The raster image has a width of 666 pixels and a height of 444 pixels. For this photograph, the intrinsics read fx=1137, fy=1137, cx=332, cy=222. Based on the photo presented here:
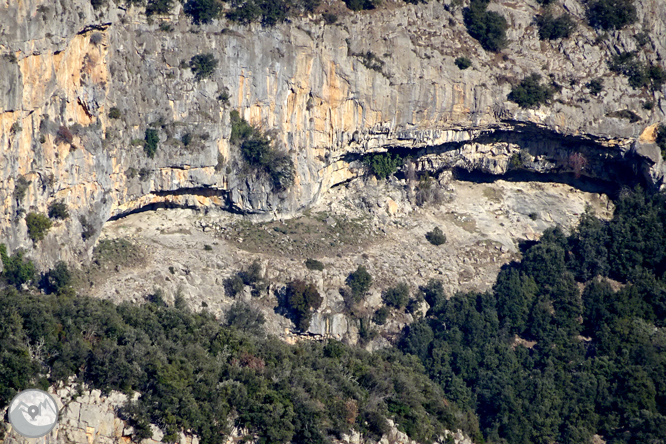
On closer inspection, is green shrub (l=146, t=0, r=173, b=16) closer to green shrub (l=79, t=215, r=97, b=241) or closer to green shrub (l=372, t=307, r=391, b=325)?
green shrub (l=79, t=215, r=97, b=241)

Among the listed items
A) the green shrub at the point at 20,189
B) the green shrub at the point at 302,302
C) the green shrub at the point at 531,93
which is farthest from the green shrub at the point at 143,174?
the green shrub at the point at 531,93

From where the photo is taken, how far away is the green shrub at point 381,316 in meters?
71.7

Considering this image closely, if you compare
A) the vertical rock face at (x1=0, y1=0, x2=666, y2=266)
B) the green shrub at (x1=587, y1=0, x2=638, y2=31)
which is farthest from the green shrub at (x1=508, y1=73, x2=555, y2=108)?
the green shrub at (x1=587, y1=0, x2=638, y2=31)

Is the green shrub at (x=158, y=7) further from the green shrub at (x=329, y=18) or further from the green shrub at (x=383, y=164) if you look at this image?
the green shrub at (x=383, y=164)

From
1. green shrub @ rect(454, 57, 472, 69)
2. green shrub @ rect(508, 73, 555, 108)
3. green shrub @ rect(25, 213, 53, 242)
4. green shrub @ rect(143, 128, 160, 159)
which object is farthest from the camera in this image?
green shrub @ rect(454, 57, 472, 69)

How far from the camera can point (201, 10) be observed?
71.5 meters

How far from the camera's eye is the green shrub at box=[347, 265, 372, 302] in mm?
71438

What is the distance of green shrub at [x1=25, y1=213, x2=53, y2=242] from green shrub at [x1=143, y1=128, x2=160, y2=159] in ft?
29.1

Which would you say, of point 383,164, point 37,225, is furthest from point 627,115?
point 37,225

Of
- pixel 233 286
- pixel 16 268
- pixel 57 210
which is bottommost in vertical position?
pixel 233 286

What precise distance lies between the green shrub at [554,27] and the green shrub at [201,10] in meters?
23.9

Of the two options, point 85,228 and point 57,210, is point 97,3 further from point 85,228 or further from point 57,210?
point 85,228

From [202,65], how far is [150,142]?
6.00 metres

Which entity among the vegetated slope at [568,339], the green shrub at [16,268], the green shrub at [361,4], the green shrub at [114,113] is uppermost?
the green shrub at [361,4]
